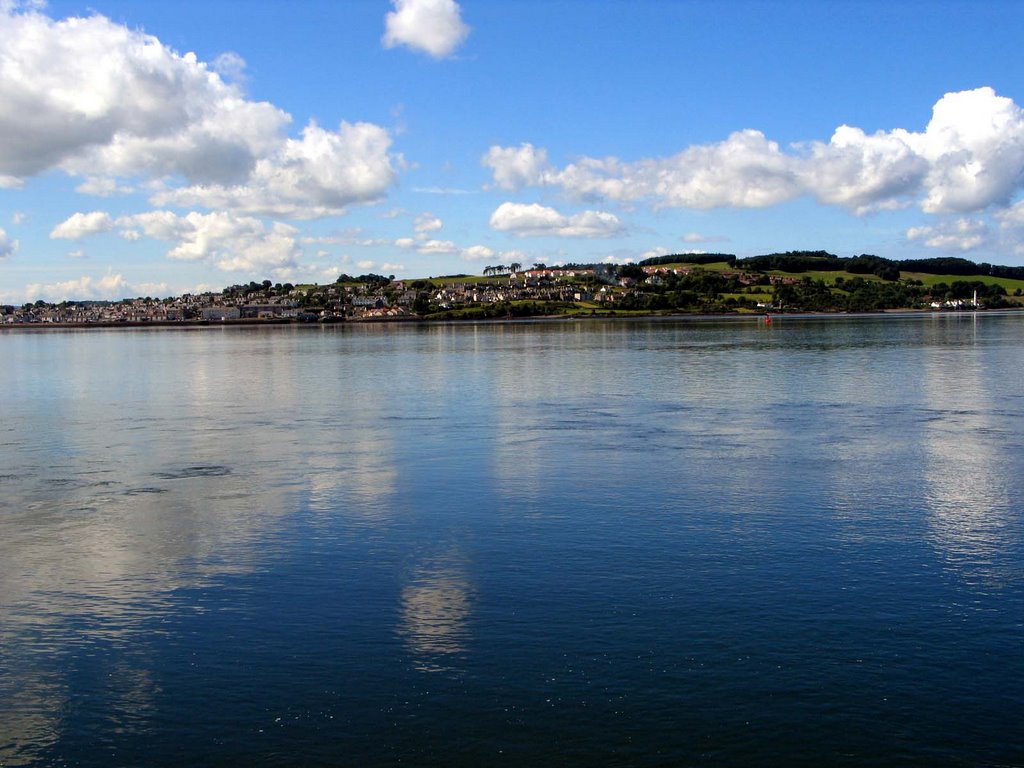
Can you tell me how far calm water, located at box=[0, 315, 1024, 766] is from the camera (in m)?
9.80

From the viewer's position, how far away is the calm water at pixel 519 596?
32.2 feet

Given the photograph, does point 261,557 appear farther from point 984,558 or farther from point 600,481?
point 984,558

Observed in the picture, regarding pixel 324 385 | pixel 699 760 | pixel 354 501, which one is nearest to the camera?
pixel 699 760

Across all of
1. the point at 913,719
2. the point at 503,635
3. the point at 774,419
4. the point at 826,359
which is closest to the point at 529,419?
the point at 774,419

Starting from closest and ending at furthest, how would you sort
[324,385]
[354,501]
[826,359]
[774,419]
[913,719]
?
[913,719] → [354,501] → [774,419] → [324,385] → [826,359]

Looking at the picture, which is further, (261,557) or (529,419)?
(529,419)

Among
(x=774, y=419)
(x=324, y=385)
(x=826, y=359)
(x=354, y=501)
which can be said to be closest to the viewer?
(x=354, y=501)

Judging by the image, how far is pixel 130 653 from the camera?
39.1ft

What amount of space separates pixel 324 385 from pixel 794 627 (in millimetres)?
39828

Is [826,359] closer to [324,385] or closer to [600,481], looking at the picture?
[324,385]

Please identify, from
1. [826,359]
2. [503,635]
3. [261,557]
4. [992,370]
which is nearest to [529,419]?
[261,557]

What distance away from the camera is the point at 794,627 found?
12.3 metres

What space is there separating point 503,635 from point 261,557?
5.60m

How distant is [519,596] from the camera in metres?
13.6
